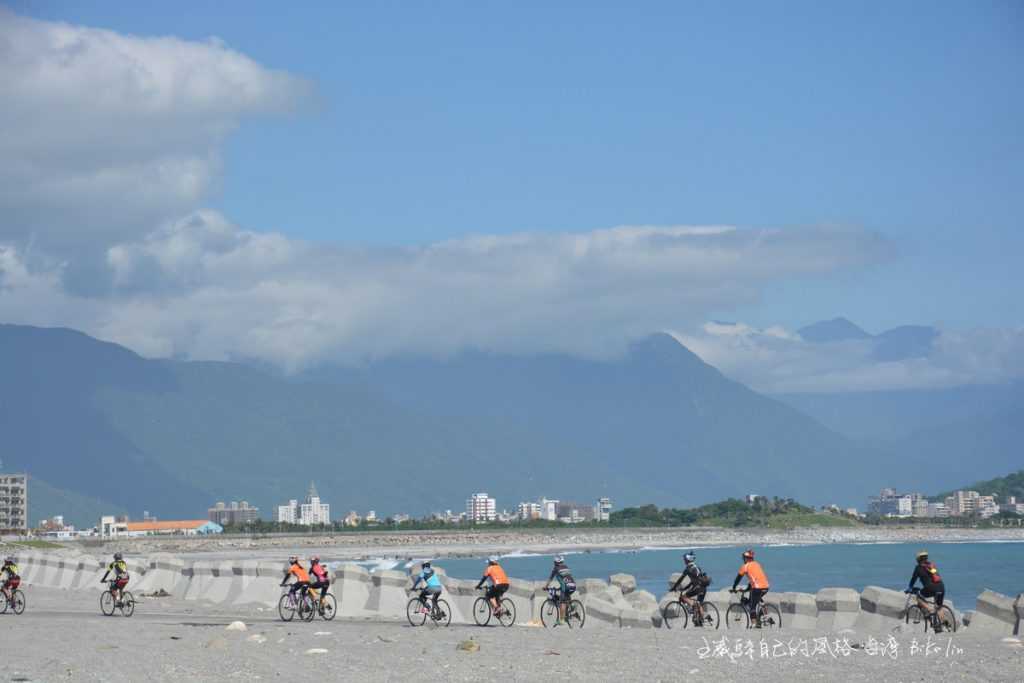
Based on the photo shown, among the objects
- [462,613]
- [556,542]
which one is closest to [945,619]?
[462,613]

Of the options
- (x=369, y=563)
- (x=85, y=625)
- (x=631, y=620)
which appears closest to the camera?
(x=631, y=620)

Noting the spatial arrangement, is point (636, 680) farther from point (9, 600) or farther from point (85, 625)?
point (9, 600)

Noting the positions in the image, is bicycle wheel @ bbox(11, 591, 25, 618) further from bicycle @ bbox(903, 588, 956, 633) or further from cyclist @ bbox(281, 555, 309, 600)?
bicycle @ bbox(903, 588, 956, 633)

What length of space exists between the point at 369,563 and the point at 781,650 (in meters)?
100

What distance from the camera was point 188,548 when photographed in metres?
164

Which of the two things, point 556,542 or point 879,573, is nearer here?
point 879,573

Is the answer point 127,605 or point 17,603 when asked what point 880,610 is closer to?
point 127,605

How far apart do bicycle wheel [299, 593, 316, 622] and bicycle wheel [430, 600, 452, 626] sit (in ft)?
9.03

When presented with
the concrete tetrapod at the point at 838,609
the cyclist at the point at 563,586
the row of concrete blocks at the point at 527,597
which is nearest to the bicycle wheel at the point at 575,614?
the cyclist at the point at 563,586

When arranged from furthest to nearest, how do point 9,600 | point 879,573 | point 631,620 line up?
point 879,573, point 9,600, point 631,620

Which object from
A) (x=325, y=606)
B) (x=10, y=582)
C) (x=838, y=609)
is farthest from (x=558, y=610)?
(x=10, y=582)

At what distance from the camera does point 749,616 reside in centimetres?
2770

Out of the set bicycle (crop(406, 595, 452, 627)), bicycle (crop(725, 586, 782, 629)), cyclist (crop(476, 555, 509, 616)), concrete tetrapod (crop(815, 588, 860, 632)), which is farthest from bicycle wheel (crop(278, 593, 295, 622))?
concrete tetrapod (crop(815, 588, 860, 632))

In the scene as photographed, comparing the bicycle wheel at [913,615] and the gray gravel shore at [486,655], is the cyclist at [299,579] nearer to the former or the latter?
the gray gravel shore at [486,655]
